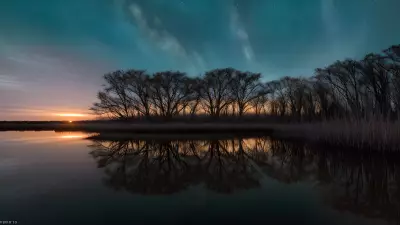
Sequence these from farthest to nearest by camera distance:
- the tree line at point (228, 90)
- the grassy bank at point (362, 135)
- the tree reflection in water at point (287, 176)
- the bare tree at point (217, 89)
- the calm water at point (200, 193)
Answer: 1. the bare tree at point (217, 89)
2. the tree line at point (228, 90)
3. the grassy bank at point (362, 135)
4. the tree reflection in water at point (287, 176)
5. the calm water at point (200, 193)

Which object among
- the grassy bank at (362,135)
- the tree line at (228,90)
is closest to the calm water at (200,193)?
the grassy bank at (362,135)

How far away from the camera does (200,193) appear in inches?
193

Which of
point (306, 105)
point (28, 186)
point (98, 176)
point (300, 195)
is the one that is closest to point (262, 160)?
point (300, 195)

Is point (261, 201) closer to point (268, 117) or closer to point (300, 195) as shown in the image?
point (300, 195)

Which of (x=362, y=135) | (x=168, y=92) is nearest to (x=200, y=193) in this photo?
(x=362, y=135)

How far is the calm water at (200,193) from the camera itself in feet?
12.2

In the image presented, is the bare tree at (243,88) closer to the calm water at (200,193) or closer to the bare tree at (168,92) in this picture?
the bare tree at (168,92)

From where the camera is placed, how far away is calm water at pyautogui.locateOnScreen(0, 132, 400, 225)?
12.2ft

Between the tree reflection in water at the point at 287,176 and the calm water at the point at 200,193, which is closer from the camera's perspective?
the calm water at the point at 200,193

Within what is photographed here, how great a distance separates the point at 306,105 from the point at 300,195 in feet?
140

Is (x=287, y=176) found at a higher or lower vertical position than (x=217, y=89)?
lower

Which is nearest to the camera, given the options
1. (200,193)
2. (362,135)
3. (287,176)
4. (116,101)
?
(200,193)

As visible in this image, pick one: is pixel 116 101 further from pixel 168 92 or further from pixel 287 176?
pixel 287 176

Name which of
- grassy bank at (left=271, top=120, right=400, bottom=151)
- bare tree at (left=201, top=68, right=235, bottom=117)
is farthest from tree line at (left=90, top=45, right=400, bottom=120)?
grassy bank at (left=271, top=120, right=400, bottom=151)
